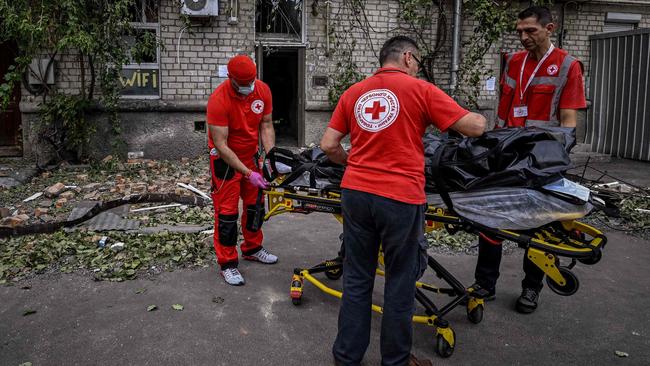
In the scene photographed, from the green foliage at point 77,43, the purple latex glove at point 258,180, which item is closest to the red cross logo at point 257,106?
the purple latex glove at point 258,180

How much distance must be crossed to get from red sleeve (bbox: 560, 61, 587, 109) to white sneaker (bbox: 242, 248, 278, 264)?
9.40 ft

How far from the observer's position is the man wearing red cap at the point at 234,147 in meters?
4.35

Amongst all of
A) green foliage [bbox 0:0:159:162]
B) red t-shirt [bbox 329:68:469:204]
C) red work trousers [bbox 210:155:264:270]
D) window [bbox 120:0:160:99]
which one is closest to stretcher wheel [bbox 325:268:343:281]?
red work trousers [bbox 210:155:264:270]

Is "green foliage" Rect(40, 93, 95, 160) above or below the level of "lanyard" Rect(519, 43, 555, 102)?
below

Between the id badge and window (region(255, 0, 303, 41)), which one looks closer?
the id badge

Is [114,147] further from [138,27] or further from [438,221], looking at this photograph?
[438,221]

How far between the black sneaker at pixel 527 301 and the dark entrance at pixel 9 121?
30.6 feet

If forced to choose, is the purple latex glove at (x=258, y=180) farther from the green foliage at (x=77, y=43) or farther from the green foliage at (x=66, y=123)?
the green foliage at (x=66, y=123)

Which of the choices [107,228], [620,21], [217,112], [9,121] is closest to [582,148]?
[620,21]

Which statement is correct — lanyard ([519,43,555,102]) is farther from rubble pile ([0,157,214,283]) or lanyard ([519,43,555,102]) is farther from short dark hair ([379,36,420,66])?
rubble pile ([0,157,214,283])

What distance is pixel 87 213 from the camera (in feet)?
20.3

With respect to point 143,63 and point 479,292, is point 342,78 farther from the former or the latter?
point 479,292

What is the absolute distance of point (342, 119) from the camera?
305 centimetres

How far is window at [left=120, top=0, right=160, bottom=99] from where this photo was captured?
32.8 feet
